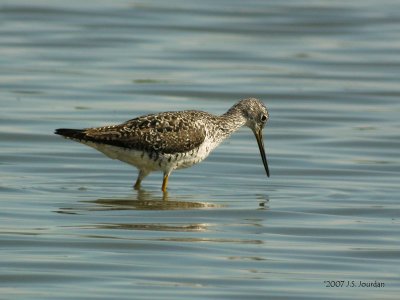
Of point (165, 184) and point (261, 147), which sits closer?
point (165, 184)

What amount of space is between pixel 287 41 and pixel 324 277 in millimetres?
14482

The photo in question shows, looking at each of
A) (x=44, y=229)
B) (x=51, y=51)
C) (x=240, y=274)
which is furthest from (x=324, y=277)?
(x=51, y=51)

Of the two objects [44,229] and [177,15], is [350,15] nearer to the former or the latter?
[177,15]

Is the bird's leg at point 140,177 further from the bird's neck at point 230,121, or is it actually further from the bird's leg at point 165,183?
the bird's neck at point 230,121

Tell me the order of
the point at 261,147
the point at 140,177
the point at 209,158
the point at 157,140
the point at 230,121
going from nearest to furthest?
the point at 157,140, the point at 140,177, the point at 230,121, the point at 261,147, the point at 209,158

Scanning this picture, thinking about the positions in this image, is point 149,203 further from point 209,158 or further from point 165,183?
point 209,158

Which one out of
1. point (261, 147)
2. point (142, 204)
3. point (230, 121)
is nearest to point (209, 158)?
point (261, 147)

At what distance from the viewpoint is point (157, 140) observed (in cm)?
1414

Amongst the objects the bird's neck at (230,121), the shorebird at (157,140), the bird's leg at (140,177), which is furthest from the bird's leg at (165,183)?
the bird's neck at (230,121)

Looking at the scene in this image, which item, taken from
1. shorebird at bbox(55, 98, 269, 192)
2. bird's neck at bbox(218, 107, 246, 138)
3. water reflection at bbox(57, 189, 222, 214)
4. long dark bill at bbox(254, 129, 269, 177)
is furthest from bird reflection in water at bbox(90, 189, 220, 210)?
long dark bill at bbox(254, 129, 269, 177)

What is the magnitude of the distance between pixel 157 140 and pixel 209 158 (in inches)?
92.3

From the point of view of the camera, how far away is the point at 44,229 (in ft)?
38.9

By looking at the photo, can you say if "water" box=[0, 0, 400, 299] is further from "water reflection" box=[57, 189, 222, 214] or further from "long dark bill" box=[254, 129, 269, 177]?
"long dark bill" box=[254, 129, 269, 177]

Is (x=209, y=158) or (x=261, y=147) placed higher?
(x=261, y=147)
